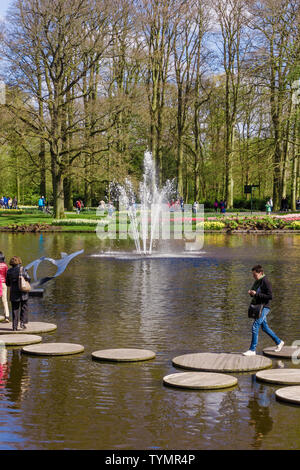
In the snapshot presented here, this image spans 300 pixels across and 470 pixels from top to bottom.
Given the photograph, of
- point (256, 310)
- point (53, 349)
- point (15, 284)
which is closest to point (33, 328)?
point (15, 284)

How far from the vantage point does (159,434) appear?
698 cm

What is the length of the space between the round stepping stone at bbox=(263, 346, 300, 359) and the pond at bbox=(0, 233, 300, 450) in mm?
275

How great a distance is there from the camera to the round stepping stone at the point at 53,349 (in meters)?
10.6

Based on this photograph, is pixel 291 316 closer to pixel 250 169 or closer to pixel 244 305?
pixel 244 305

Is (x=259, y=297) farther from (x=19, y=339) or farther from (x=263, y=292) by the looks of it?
(x=19, y=339)

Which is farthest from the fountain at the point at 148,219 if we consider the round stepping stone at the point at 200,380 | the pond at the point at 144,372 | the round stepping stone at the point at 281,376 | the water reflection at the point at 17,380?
the round stepping stone at the point at 200,380

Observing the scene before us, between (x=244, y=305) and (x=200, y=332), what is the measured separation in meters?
3.38

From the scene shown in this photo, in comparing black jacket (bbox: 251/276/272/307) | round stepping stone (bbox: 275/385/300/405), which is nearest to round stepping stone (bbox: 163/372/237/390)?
round stepping stone (bbox: 275/385/300/405)

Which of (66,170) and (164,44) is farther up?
(164,44)

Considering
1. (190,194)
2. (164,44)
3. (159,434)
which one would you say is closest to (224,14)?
(164,44)

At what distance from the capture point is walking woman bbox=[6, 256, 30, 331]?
40.7ft

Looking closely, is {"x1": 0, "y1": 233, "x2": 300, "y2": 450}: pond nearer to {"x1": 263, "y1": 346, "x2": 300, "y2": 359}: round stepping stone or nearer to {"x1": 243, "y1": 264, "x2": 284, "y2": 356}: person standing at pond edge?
{"x1": 263, "y1": 346, "x2": 300, "y2": 359}: round stepping stone
